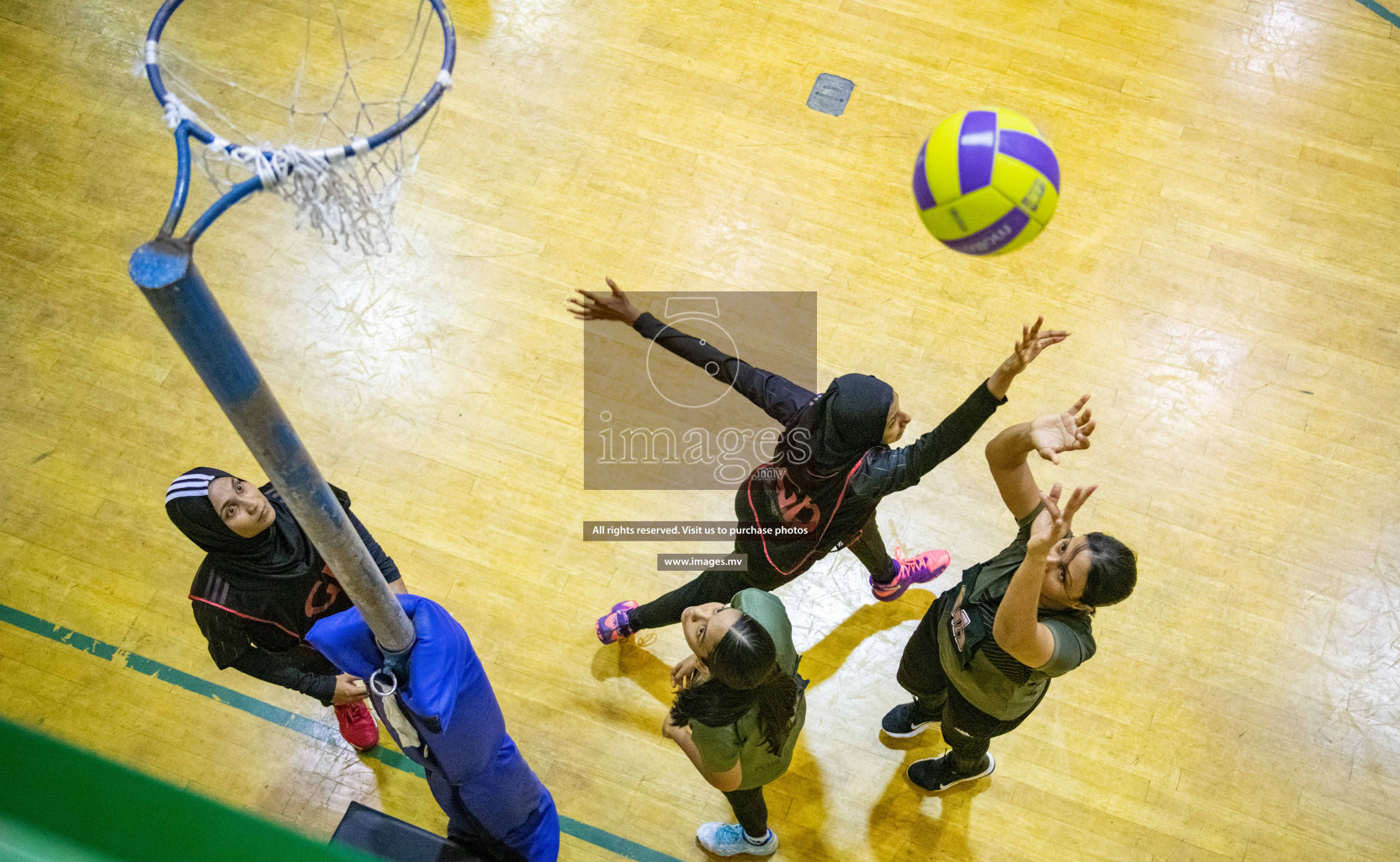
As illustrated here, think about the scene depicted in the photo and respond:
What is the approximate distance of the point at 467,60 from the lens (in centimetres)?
564

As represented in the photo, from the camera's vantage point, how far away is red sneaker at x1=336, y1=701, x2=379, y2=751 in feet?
12.5

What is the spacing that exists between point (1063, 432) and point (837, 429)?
0.71 m

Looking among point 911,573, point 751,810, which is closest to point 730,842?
point 751,810

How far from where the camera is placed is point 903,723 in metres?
3.91

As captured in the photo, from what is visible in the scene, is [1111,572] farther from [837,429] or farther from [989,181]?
[989,181]

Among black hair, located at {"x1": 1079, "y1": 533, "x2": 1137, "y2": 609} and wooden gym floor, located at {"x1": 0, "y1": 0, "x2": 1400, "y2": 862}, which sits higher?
black hair, located at {"x1": 1079, "y1": 533, "x2": 1137, "y2": 609}

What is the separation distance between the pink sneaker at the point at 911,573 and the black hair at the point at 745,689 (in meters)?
1.32

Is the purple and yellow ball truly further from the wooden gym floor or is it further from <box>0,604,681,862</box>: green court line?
<box>0,604,681,862</box>: green court line

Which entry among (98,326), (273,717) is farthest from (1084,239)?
(98,326)

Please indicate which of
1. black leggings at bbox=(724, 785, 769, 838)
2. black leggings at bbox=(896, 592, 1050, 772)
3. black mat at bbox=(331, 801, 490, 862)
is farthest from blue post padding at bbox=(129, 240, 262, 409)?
black leggings at bbox=(896, 592, 1050, 772)

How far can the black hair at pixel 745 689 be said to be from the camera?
8.72ft

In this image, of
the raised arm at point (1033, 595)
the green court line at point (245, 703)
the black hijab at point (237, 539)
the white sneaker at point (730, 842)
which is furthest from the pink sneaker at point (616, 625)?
the raised arm at point (1033, 595)

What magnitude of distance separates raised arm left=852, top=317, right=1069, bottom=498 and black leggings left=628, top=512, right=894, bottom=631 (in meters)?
0.36

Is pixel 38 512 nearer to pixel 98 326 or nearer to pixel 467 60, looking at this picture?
pixel 98 326
